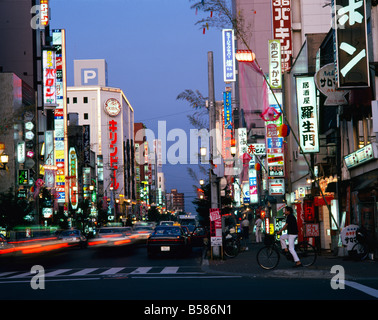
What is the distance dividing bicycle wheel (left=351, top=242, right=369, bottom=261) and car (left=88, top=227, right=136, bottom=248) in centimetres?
1606

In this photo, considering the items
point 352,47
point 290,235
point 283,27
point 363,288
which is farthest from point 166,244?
point 283,27

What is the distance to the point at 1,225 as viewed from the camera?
53.8 m

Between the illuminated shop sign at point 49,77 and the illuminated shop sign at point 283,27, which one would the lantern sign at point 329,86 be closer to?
the illuminated shop sign at point 283,27

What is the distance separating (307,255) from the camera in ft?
65.2

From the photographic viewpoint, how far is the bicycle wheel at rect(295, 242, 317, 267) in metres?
19.8

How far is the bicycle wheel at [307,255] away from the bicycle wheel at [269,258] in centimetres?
88

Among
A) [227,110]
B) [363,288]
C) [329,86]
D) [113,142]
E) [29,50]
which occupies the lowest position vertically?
[363,288]

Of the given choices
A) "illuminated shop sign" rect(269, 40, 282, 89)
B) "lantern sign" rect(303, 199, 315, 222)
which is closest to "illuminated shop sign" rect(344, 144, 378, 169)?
"lantern sign" rect(303, 199, 315, 222)

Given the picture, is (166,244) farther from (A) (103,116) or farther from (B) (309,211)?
(A) (103,116)

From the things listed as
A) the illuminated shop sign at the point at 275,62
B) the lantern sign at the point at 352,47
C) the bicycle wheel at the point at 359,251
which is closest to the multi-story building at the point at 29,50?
the illuminated shop sign at the point at 275,62

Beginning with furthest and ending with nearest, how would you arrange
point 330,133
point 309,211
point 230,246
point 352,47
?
point 330,133 < point 309,211 < point 230,246 < point 352,47

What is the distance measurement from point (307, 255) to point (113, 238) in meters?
17.9

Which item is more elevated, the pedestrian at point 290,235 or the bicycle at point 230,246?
the pedestrian at point 290,235

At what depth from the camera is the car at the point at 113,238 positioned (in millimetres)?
35312
